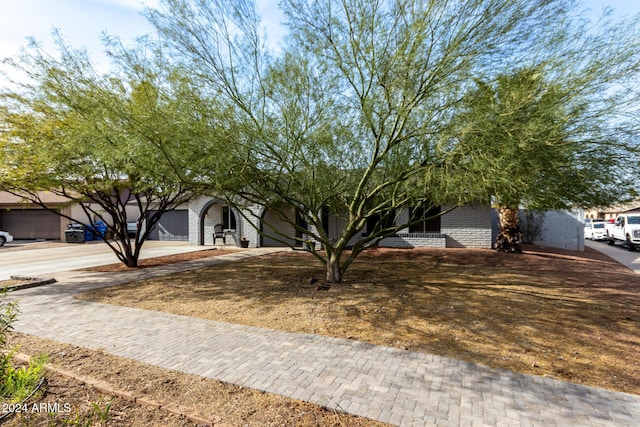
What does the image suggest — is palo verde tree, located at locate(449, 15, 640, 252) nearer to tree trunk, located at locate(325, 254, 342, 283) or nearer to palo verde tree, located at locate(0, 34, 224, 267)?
tree trunk, located at locate(325, 254, 342, 283)

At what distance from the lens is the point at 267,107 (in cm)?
662

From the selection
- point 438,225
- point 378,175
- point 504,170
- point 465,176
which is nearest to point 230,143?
point 378,175

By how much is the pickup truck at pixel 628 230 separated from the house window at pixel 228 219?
20.7 metres

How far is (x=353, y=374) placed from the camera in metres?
3.65

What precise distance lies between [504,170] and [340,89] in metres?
3.56

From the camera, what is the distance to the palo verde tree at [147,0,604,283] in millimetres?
5434

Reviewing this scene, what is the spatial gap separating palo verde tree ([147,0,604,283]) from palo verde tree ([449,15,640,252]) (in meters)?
0.46

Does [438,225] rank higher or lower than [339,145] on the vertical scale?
lower

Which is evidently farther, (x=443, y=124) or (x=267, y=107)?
(x=267, y=107)

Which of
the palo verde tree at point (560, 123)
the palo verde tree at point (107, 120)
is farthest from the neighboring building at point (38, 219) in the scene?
the palo verde tree at point (560, 123)

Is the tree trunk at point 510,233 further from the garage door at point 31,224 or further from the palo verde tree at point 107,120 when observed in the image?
the garage door at point 31,224

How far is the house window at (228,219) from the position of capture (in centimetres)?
1927

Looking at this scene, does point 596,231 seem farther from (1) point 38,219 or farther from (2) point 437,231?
(1) point 38,219

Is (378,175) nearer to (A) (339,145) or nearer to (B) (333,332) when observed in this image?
(A) (339,145)
